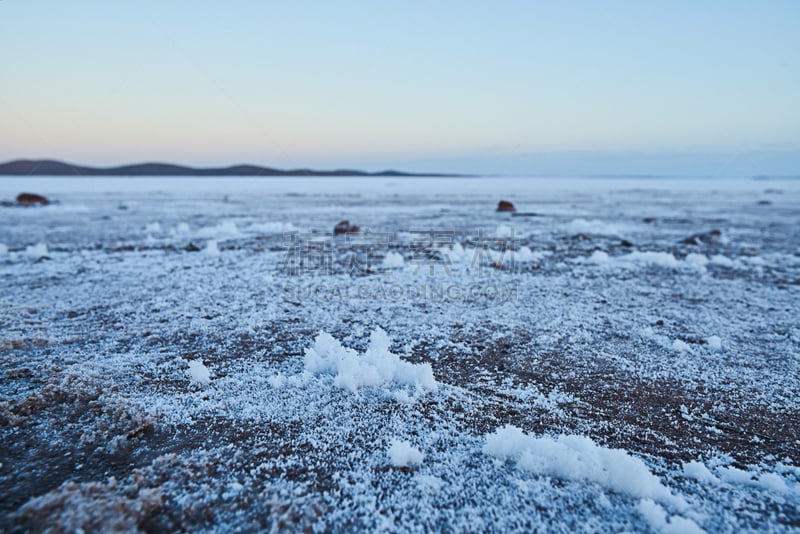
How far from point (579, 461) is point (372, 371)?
1205mm

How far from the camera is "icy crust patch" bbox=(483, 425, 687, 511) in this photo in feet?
5.32

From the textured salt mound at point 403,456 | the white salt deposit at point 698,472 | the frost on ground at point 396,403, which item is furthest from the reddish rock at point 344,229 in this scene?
the white salt deposit at point 698,472

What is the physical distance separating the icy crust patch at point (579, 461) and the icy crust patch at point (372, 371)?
634 millimetres

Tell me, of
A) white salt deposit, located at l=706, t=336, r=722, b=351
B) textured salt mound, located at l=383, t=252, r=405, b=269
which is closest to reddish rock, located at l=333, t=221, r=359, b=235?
textured salt mound, located at l=383, t=252, r=405, b=269

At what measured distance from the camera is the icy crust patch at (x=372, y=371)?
2.46m

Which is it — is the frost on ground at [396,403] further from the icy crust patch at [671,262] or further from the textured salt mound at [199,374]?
the icy crust patch at [671,262]

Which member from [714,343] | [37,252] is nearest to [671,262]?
[714,343]

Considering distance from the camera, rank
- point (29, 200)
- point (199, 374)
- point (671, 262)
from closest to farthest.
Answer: point (199, 374) < point (671, 262) < point (29, 200)

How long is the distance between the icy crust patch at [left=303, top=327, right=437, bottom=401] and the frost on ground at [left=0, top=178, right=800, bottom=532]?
1 cm

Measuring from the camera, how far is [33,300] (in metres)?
4.15

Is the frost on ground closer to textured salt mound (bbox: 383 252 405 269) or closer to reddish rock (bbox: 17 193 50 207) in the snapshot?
textured salt mound (bbox: 383 252 405 269)

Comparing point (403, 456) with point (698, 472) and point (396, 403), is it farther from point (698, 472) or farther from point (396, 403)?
point (698, 472)

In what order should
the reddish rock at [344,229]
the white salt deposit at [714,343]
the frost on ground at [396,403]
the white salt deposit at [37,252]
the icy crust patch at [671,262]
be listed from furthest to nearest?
the reddish rock at [344,229] < the white salt deposit at [37,252] < the icy crust patch at [671,262] < the white salt deposit at [714,343] < the frost on ground at [396,403]

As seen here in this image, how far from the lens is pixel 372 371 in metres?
2.53
